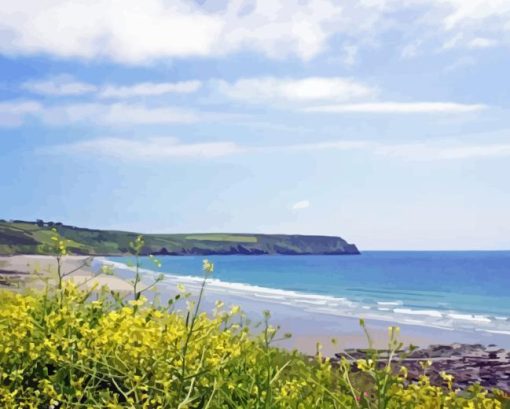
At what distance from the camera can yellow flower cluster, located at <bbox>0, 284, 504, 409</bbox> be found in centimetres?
417

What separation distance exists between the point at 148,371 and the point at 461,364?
1497cm

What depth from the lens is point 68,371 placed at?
187 inches

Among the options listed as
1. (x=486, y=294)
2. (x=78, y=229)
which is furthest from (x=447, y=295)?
(x=78, y=229)

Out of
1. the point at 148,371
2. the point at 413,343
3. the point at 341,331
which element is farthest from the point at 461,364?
the point at 148,371

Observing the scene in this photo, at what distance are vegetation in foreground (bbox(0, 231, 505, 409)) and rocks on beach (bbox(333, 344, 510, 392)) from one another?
9551 millimetres

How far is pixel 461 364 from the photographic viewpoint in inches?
735

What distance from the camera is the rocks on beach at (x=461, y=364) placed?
16.1m

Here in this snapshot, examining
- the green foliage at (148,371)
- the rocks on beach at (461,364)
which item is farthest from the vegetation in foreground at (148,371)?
the rocks on beach at (461,364)

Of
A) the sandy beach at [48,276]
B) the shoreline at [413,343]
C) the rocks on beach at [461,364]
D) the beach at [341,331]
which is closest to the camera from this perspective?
the sandy beach at [48,276]

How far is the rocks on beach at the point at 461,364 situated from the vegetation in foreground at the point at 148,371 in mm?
9551

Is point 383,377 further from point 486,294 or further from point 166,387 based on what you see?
point 486,294

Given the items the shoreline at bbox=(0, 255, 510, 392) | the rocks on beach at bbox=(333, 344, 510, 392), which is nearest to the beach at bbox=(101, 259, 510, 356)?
the shoreline at bbox=(0, 255, 510, 392)

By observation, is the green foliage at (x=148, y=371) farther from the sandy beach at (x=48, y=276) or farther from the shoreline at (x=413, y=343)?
the shoreline at (x=413, y=343)

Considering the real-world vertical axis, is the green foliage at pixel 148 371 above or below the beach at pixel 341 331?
Answer: above
